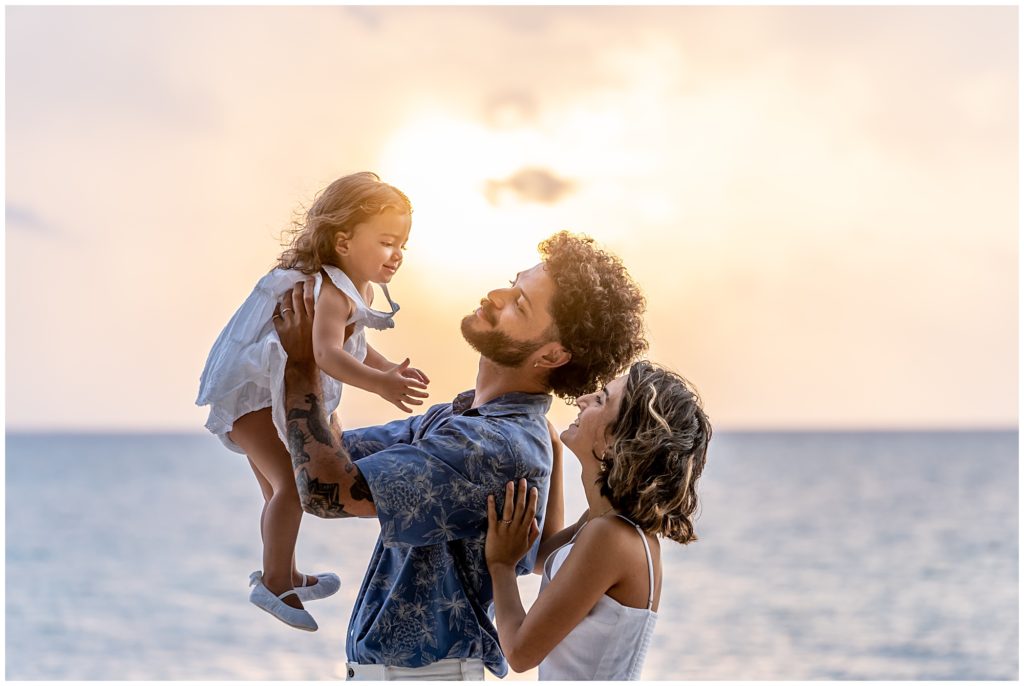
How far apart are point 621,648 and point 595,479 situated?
42 centimetres

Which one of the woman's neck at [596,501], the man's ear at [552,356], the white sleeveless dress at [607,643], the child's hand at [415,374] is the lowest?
the white sleeveless dress at [607,643]

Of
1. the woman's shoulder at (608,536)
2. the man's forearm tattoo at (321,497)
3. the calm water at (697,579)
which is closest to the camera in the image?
the man's forearm tattoo at (321,497)

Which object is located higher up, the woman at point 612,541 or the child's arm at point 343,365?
the child's arm at point 343,365


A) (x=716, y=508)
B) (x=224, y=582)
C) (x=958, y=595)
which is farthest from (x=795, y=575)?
(x=224, y=582)

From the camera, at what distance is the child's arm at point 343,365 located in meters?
2.73

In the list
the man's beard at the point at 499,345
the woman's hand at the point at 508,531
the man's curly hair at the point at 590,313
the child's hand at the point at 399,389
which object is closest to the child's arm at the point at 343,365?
the child's hand at the point at 399,389

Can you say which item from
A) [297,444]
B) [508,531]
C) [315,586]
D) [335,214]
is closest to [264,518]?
[315,586]

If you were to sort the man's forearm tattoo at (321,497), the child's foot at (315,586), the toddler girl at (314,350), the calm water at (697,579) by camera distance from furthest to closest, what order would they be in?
the calm water at (697,579)
the child's foot at (315,586)
the toddler girl at (314,350)
the man's forearm tattoo at (321,497)

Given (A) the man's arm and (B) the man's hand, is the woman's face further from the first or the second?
(B) the man's hand

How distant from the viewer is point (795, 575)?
Result: 88.1 ft

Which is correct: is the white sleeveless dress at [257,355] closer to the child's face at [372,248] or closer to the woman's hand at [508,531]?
the child's face at [372,248]

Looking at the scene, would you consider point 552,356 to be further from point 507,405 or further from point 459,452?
point 459,452

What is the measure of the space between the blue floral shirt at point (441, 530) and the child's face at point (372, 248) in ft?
1.48

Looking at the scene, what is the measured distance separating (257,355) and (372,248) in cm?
43
